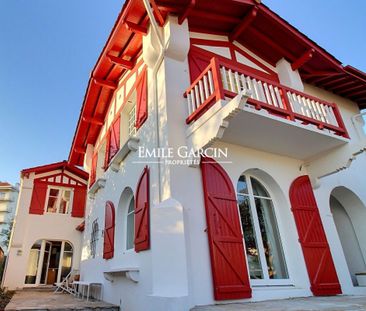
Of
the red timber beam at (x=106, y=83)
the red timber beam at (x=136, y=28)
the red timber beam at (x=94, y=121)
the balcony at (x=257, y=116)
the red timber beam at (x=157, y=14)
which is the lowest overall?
the balcony at (x=257, y=116)

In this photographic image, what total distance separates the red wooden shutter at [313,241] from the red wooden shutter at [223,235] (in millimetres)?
1609

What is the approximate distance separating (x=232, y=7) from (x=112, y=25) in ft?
9.81

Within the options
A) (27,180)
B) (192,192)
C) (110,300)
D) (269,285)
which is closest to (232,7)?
(192,192)

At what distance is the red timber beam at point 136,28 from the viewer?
6012 mm

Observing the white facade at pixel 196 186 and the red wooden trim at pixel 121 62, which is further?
the red wooden trim at pixel 121 62

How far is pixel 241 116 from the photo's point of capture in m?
4.48

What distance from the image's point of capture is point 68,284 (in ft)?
34.8

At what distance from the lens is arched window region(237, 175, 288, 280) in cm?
498

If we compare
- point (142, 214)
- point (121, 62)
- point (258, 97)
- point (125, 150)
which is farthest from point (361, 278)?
point (121, 62)

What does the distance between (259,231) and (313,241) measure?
1211 millimetres

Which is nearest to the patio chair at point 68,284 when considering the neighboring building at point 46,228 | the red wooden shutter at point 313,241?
the neighboring building at point 46,228

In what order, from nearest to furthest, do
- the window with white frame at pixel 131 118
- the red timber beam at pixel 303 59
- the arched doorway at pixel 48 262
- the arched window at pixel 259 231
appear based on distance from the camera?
the arched window at pixel 259 231 < the red timber beam at pixel 303 59 < the window with white frame at pixel 131 118 < the arched doorway at pixel 48 262

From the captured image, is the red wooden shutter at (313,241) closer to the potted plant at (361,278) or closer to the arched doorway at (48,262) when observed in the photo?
the potted plant at (361,278)

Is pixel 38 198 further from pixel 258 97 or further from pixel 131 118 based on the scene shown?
pixel 258 97
